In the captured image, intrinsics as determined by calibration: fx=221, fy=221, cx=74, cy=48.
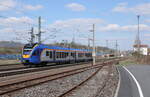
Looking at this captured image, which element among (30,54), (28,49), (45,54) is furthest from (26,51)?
(45,54)

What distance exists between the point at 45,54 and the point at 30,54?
3.28 metres

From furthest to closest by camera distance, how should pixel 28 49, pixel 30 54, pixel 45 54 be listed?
pixel 45 54, pixel 28 49, pixel 30 54

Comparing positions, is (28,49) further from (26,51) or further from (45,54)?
(45,54)

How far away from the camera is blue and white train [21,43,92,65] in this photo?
27580 millimetres

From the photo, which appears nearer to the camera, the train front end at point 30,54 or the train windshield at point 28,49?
the train front end at point 30,54

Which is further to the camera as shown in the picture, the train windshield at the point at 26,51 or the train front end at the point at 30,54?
the train windshield at the point at 26,51

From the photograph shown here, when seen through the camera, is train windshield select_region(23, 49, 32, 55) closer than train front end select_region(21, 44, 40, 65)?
No

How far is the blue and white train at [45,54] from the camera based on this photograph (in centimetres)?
2758

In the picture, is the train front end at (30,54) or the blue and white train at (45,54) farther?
the blue and white train at (45,54)

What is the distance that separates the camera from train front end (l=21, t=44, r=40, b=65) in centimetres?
2738

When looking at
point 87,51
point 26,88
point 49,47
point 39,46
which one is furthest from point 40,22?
point 26,88

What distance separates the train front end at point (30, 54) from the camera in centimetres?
→ 2738

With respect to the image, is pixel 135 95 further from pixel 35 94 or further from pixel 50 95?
pixel 35 94

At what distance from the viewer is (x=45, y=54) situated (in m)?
30.3
